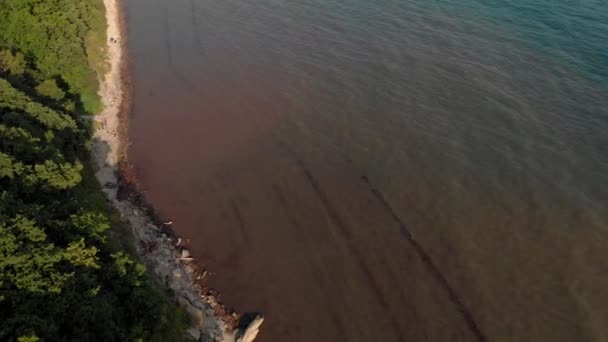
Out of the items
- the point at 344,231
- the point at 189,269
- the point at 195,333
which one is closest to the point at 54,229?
the point at 189,269

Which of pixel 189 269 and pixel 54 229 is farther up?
pixel 54 229

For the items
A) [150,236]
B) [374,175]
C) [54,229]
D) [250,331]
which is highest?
[54,229]

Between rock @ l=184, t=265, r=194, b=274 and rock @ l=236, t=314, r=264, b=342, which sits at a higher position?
rock @ l=184, t=265, r=194, b=274

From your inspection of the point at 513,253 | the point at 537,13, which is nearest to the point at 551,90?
the point at 537,13

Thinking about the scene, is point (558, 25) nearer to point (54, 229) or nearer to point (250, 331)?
point (250, 331)

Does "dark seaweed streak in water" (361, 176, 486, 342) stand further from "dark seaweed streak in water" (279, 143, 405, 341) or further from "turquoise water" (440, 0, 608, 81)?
"turquoise water" (440, 0, 608, 81)

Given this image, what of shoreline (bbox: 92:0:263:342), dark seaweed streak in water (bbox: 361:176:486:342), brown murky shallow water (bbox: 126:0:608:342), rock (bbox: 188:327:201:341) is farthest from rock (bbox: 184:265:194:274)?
dark seaweed streak in water (bbox: 361:176:486:342)
